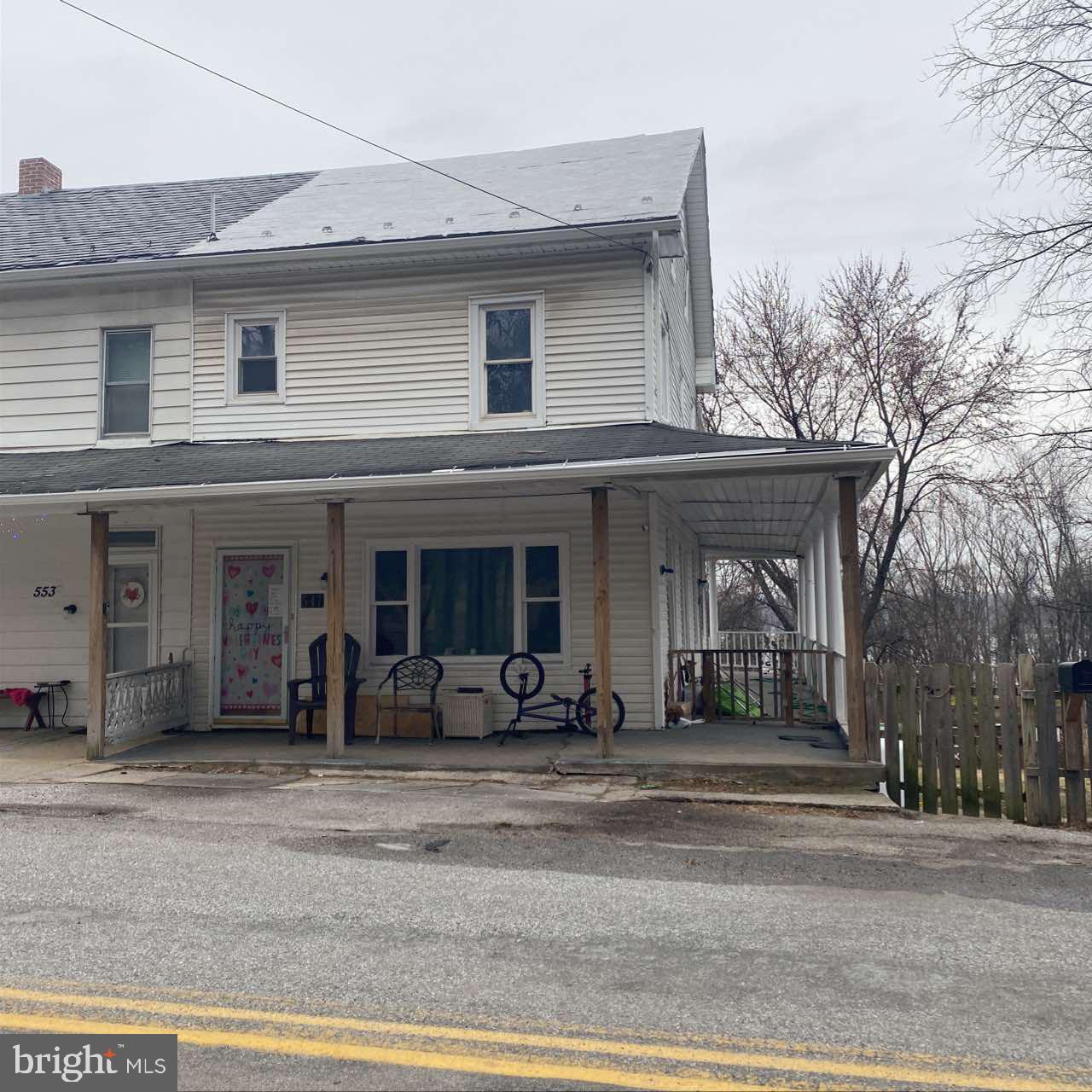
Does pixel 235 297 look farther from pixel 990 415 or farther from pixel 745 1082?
pixel 990 415

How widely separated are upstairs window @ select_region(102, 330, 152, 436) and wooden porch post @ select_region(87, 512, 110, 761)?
285 centimetres

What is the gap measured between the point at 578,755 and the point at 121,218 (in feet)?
35.0

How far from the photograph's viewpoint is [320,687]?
40.7ft

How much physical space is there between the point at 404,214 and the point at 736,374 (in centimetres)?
1749

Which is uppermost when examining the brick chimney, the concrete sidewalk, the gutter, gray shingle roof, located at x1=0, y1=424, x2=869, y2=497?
the brick chimney

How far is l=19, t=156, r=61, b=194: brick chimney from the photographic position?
56.7 ft

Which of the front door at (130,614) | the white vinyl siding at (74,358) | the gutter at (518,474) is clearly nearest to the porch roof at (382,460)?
the gutter at (518,474)

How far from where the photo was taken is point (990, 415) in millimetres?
25484

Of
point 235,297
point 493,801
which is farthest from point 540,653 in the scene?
point 235,297

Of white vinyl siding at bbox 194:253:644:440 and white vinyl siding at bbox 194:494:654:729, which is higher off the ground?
white vinyl siding at bbox 194:253:644:440

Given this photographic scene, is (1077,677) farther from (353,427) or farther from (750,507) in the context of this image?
(353,427)

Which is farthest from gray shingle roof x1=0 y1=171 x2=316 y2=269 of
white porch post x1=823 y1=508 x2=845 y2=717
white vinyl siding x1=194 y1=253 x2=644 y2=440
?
white porch post x1=823 y1=508 x2=845 y2=717

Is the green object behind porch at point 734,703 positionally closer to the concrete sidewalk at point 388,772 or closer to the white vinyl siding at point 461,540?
the white vinyl siding at point 461,540

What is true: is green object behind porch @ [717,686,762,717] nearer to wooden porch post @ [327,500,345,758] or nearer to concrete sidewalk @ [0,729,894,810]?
concrete sidewalk @ [0,729,894,810]
